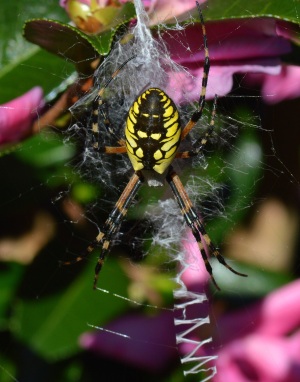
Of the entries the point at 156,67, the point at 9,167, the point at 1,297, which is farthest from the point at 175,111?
the point at 1,297

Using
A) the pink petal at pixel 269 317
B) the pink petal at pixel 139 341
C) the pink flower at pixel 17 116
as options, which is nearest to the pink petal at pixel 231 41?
the pink flower at pixel 17 116

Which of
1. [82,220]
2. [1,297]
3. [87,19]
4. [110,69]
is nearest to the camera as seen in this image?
[87,19]

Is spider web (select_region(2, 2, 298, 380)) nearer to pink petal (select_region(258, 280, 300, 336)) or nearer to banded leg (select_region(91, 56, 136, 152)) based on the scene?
banded leg (select_region(91, 56, 136, 152))

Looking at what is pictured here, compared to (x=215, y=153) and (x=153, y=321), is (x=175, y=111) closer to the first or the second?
(x=215, y=153)

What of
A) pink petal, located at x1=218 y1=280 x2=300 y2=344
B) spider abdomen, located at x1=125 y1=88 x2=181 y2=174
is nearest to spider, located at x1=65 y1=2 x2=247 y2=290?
spider abdomen, located at x1=125 y1=88 x2=181 y2=174

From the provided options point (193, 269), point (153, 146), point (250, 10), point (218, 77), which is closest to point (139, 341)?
point (193, 269)

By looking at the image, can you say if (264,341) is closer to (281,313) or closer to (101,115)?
(281,313)

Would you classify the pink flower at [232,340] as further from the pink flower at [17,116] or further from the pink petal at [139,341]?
the pink flower at [17,116]
